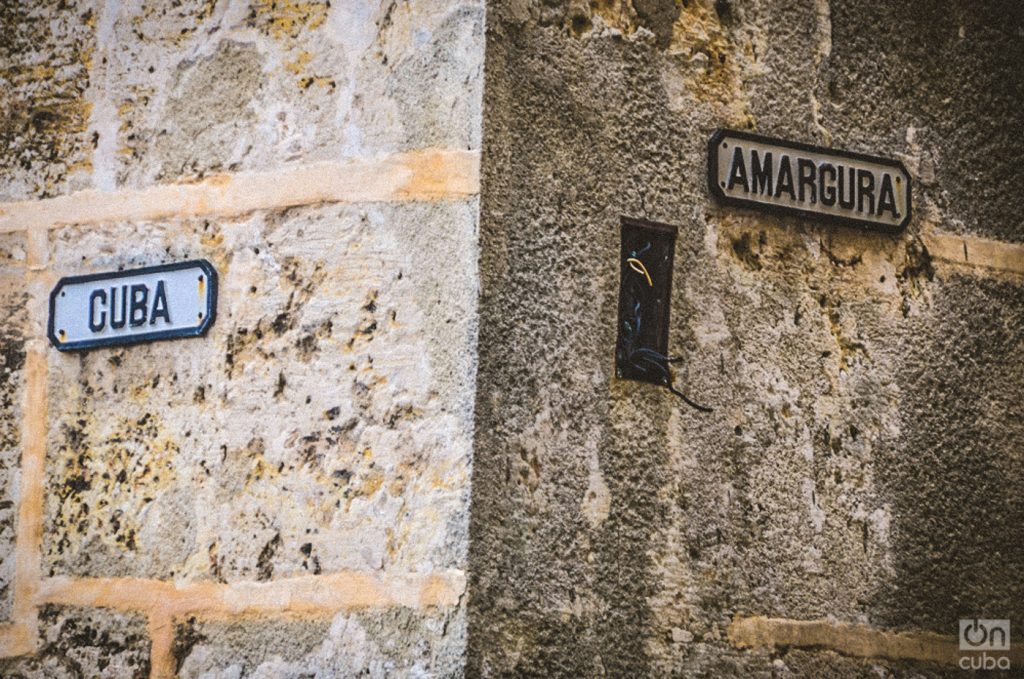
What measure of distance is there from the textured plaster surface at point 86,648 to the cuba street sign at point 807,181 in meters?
1.35

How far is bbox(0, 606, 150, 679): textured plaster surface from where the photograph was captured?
8.69 feet

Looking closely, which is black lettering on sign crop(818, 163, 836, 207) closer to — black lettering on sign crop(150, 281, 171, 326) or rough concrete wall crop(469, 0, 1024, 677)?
rough concrete wall crop(469, 0, 1024, 677)

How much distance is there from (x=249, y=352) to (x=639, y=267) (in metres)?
0.73

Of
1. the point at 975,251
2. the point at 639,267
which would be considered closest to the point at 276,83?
the point at 639,267

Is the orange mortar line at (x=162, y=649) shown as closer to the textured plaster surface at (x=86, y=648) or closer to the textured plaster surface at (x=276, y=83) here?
the textured plaster surface at (x=86, y=648)

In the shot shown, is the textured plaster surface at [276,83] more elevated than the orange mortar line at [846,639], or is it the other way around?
the textured plaster surface at [276,83]

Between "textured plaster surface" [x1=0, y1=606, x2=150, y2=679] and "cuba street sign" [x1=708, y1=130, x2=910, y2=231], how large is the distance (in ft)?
4.43

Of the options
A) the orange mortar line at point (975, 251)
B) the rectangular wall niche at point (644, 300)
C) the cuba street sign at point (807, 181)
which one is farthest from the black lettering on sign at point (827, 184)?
the rectangular wall niche at point (644, 300)

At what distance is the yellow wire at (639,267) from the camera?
2711 mm

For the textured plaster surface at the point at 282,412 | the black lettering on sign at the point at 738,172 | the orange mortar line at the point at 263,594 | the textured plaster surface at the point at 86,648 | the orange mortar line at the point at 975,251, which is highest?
the black lettering on sign at the point at 738,172

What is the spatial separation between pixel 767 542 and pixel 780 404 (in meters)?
0.26

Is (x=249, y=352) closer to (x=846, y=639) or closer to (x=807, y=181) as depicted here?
(x=807, y=181)

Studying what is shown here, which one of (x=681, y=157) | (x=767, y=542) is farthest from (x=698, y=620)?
(x=681, y=157)

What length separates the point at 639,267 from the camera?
2.71 m
